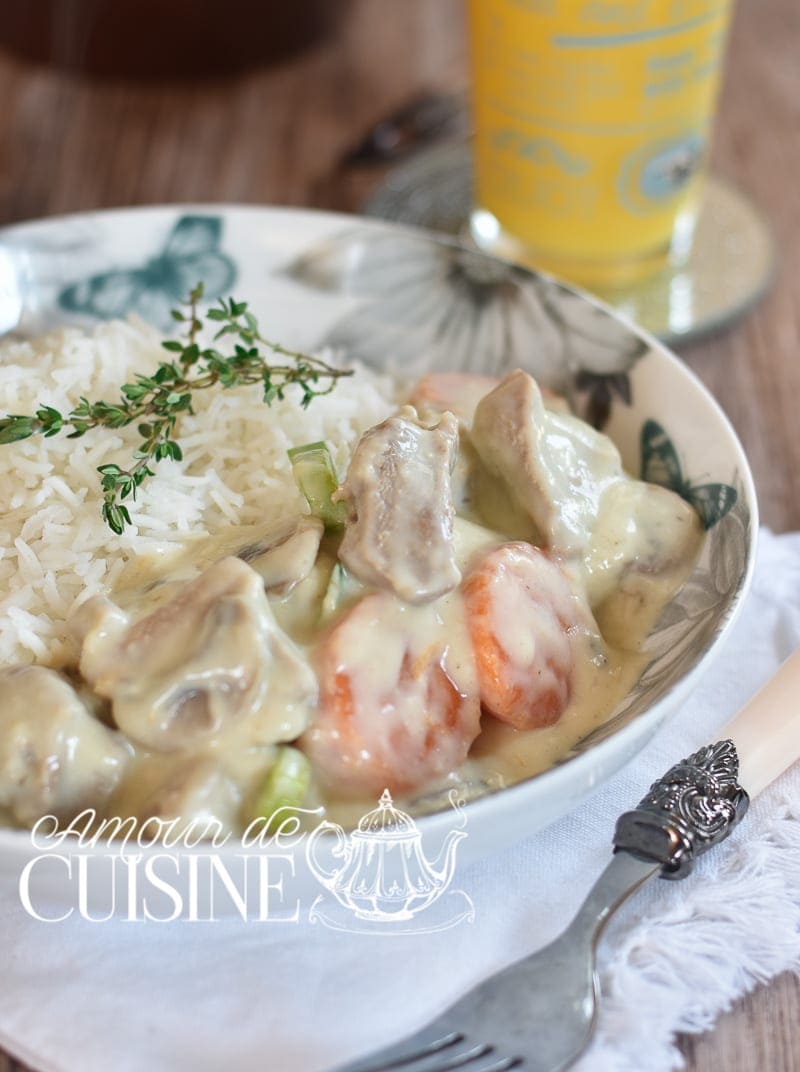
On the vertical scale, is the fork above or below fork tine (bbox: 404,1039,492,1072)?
above

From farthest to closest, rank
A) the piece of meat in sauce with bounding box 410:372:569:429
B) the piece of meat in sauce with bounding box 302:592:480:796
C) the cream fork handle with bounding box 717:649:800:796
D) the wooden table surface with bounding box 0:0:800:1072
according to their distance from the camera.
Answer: the wooden table surface with bounding box 0:0:800:1072 → the piece of meat in sauce with bounding box 410:372:569:429 → the cream fork handle with bounding box 717:649:800:796 → the piece of meat in sauce with bounding box 302:592:480:796

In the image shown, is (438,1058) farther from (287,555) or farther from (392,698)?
(287,555)

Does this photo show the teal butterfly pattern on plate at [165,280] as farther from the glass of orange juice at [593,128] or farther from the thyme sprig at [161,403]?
the glass of orange juice at [593,128]

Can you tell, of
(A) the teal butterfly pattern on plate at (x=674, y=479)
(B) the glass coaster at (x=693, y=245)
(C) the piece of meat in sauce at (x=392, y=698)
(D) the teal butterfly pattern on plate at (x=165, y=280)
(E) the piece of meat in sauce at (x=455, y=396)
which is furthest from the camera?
(B) the glass coaster at (x=693, y=245)

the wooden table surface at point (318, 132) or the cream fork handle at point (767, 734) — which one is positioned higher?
the cream fork handle at point (767, 734)

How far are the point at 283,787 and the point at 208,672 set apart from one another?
0.51 ft

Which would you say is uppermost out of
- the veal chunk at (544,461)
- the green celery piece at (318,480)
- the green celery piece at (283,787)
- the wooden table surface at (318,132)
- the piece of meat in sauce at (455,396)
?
the veal chunk at (544,461)

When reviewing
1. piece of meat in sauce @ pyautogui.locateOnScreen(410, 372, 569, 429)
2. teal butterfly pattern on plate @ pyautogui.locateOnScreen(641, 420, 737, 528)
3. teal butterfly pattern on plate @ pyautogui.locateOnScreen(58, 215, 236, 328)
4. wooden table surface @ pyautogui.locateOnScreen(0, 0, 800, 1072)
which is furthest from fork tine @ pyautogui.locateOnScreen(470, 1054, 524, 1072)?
wooden table surface @ pyautogui.locateOnScreen(0, 0, 800, 1072)

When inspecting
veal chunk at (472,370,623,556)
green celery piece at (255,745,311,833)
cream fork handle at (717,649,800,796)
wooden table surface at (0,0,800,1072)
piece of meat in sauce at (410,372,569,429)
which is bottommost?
wooden table surface at (0,0,800,1072)

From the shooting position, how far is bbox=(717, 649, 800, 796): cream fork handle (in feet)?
5.30

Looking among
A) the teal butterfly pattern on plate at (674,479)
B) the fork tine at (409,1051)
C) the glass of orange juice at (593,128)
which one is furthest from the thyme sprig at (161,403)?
the glass of orange juice at (593,128)

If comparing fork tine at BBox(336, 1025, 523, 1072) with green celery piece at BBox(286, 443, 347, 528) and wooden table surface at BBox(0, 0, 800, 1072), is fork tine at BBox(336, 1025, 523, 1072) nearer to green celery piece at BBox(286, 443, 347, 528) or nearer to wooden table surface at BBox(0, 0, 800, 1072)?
green celery piece at BBox(286, 443, 347, 528)

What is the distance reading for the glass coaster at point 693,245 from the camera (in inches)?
110

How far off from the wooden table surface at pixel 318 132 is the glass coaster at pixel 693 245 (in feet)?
0.23
